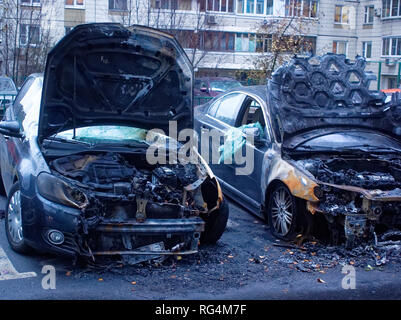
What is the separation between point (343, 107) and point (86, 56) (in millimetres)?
3472

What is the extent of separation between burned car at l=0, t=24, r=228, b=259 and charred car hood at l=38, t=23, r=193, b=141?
1cm

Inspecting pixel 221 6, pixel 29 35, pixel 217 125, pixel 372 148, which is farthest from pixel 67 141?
pixel 221 6

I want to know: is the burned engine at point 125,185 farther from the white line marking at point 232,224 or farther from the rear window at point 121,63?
the white line marking at point 232,224

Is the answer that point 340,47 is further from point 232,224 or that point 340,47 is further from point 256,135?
point 232,224

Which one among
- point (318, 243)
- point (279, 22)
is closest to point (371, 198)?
point (318, 243)

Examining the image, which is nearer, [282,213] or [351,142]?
[282,213]

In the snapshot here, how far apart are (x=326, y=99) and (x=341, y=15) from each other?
33.7 meters

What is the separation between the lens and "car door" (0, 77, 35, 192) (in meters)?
5.85

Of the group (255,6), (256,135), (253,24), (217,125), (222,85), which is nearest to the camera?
(256,135)

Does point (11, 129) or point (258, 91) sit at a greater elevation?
point (258, 91)

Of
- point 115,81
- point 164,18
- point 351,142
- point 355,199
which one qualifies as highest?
point 164,18

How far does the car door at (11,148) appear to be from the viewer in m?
5.85

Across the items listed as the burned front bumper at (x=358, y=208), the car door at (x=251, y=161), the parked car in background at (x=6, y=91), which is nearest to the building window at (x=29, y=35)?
the parked car in background at (x=6, y=91)

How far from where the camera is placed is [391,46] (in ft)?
117
